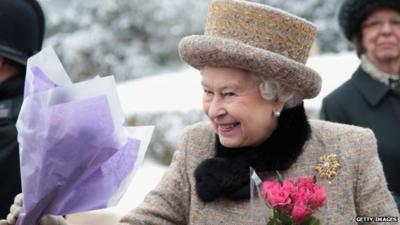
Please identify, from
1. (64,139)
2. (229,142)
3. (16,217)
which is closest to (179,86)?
(229,142)

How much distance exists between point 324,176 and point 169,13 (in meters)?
5.35

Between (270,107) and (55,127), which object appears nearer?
(55,127)

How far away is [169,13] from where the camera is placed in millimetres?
7961

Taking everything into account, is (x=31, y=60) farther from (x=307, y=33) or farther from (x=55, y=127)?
(x=307, y=33)

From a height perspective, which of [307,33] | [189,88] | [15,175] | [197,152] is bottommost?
[189,88]

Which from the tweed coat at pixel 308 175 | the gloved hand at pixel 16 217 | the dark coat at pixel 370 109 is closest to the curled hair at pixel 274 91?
the tweed coat at pixel 308 175

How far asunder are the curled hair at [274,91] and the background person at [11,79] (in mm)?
1011

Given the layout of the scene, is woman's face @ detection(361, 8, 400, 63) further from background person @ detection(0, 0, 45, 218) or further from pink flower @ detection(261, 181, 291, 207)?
pink flower @ detection(261, 181, 291, 207)

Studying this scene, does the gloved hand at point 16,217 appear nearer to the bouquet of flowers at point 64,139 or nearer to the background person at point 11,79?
the bouquet of flowers at point 64,139

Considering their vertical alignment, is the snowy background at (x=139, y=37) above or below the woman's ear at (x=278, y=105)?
below

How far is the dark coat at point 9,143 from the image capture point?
3.25 meters

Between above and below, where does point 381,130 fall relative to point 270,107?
below

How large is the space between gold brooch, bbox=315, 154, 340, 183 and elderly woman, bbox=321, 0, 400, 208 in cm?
112

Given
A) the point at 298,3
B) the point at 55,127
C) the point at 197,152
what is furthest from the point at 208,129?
the point at 298,3
